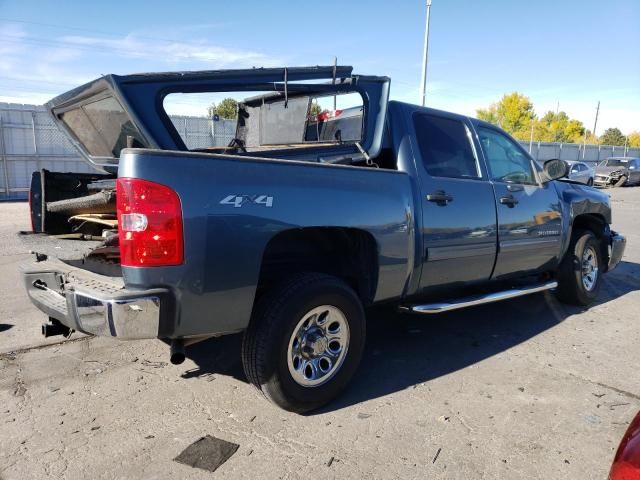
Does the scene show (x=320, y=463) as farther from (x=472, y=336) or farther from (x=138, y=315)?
(x=472, y=336)

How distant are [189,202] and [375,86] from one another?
1.83 m

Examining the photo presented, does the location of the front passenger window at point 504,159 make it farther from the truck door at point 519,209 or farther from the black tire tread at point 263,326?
the black tire tread at point 263,326

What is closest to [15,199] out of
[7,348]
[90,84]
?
[7,348]

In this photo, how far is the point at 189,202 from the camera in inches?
96.4

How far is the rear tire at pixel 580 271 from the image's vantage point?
534 cm

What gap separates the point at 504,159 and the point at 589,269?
2000 millimetres

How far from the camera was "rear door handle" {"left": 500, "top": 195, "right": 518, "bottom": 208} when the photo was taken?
4.28 m

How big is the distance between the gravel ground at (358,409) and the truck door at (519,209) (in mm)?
716

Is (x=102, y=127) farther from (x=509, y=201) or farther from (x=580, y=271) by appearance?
(x=580, y=271)

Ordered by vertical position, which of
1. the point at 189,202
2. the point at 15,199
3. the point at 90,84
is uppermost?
the point at 90,84

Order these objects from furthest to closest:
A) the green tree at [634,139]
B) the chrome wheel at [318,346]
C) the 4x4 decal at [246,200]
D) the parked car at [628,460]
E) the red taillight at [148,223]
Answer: the green tree at [634,139] < the chrome wheel at [318,346] < the 4x4 decal at [246,200] < the red taillight at [148,223] < the parked car at [628,460]

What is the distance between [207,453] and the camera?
8.74 feet

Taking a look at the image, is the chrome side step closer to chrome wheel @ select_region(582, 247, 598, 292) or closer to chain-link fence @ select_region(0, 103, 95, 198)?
chrome wheel @ select_region(582, 247, 598, 292)

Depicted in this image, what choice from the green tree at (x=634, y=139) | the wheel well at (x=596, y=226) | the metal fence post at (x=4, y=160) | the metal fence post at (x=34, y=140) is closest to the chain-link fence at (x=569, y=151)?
the metal fence post at (x=34, y=140)
